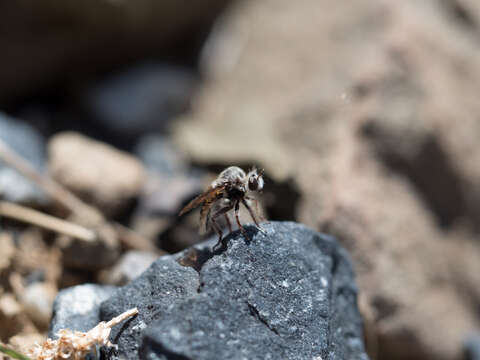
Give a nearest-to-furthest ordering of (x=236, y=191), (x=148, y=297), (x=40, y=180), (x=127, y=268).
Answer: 1. (x=148, y=297)
2. (x=236, y=191)
3. (x=127, y=268)
4. (x=40, y=180)

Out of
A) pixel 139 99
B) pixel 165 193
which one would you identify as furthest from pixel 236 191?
pixel 139 99

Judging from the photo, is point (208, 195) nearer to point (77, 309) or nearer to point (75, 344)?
point (77, 309)

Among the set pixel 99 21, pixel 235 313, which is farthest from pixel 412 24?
pixel 235 313

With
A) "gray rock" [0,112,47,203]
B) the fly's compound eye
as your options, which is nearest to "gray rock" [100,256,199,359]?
the fly's compound eye

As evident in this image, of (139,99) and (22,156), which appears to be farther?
(139,99)

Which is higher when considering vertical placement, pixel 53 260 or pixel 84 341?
pixel 53 260

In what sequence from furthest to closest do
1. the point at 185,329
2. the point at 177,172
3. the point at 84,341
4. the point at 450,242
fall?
the point at 177,172
the point at 450,242
the point at 84,341
the point at 185,329

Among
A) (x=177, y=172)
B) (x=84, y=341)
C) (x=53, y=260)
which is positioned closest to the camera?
(x=84, y=341)

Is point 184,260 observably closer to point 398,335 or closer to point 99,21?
point 398,335
